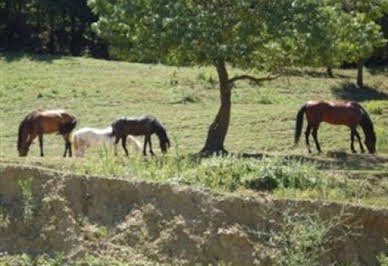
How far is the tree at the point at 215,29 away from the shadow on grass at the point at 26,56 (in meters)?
24.0

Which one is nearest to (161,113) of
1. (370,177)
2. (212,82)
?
(212,82)

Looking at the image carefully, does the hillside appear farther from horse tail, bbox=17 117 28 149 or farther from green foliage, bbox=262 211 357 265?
horse tail, bbox=17 117 28 149

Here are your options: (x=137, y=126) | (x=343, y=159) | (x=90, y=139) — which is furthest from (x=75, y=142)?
(x=343, y=159)

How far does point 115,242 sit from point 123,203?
2.17 ft

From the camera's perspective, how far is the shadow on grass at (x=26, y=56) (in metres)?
47.2

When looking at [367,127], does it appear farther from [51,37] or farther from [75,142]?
[51,37]

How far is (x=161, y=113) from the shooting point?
35.2 meters

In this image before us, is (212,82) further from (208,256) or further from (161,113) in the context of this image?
(208,256)

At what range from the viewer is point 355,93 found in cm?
4359

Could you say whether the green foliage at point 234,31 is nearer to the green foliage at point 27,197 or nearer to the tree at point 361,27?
the tree at point 361,27

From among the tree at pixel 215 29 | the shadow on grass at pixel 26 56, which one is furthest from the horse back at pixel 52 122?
the shadow on grass at pixel 26 56

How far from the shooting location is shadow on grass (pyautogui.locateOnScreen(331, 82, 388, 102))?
42.2m

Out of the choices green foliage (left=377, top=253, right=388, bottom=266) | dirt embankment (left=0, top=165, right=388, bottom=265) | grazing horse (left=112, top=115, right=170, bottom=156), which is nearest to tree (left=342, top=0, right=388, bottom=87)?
grazing horse (left=112, top=115, right=170, bottom=156)

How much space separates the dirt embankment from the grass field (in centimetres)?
98
